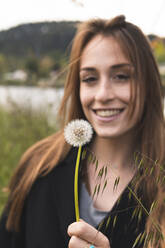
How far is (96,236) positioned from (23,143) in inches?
101

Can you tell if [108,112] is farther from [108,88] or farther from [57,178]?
[57,178]

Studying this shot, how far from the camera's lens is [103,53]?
3.83ft

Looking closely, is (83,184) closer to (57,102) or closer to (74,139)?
(74,139)

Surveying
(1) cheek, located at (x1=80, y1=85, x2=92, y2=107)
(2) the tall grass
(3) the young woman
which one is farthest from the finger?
(2) the tall grass

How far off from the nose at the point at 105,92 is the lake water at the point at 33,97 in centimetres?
196

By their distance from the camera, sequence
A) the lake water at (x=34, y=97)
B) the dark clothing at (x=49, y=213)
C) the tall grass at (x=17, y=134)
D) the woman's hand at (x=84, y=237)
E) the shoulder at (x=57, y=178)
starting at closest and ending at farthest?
the woman's hand at (x=84, y=237)
the dark clothing at (x=49, y=213)
the shoulder at (x=57, y=178)
the tall grass at (x=17, y=134)
the lake water at (x=34, y=97)

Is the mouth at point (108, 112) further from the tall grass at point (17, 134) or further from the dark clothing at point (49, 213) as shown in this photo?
the tall grass at point (17, 134)

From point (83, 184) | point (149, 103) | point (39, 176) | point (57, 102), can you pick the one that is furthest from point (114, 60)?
point (57, 102)

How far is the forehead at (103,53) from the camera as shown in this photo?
115cm

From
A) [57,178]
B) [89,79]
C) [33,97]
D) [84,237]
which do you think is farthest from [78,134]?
[33,97]

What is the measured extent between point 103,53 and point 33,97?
2395 mm

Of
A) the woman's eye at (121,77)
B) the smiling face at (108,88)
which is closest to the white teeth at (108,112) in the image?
the smiling face at (108,88)

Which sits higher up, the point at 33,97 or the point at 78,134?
the point at 33,97

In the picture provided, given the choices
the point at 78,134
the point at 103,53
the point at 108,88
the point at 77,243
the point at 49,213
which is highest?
the point at 103,53
